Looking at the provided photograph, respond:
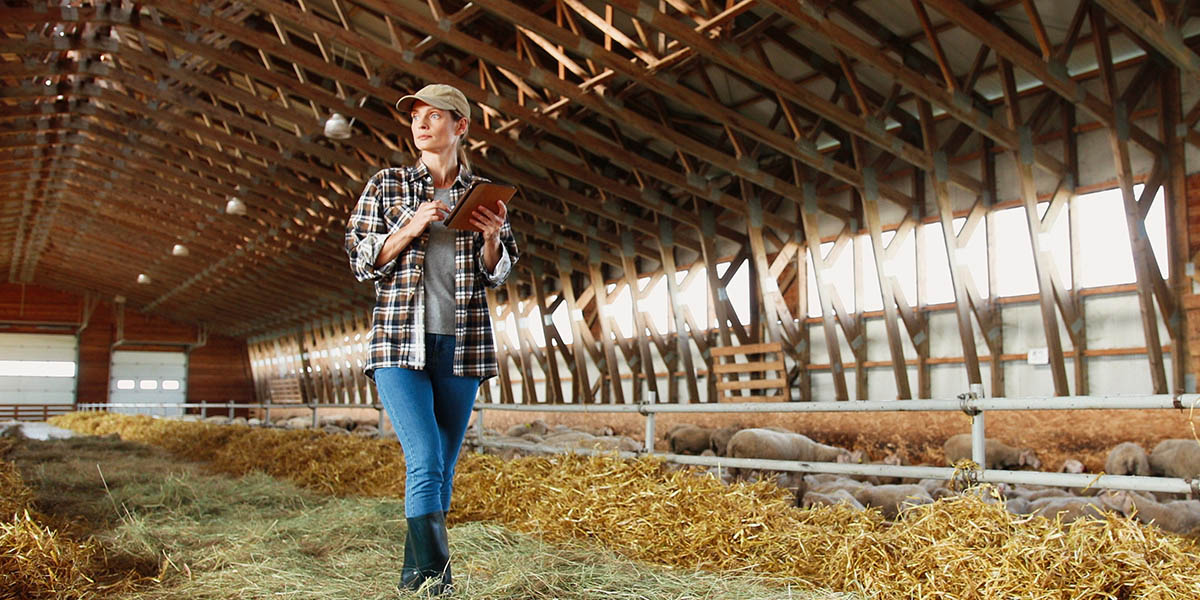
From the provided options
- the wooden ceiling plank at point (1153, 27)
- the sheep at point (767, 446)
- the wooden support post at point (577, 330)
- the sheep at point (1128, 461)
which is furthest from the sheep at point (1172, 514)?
the wooden support post at point (577, 330)

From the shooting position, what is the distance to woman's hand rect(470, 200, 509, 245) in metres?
2.56

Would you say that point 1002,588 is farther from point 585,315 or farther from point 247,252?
point 247,252

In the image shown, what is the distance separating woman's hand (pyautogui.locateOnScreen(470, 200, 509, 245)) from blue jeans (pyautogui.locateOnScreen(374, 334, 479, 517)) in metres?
0.34

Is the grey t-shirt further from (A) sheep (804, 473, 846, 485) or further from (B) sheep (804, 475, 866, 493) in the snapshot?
(A) sheep (804, 473, 846, 485)

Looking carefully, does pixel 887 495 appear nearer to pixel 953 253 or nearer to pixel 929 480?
pixel 929 480

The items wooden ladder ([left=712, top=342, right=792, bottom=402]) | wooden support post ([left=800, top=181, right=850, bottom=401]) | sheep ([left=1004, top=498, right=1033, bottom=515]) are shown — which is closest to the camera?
sheep ([left=1004, top=498, right=1033, bottom=515])

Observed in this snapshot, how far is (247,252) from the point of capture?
23.1m

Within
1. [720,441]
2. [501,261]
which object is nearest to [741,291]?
[720,441]

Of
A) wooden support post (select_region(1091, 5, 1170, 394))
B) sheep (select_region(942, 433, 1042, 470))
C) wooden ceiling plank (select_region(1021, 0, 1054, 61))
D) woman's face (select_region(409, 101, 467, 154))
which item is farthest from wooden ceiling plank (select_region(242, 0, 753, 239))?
woman's face (select_region(409, 101, 467, 154))

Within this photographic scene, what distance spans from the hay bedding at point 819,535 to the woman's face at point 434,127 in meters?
1.66

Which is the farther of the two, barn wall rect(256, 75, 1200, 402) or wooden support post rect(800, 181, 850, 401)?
wooden support post rect(800, 181, 850, 401)

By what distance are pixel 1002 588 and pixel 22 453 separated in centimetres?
916

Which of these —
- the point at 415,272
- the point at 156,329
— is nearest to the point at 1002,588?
the point at 415,272

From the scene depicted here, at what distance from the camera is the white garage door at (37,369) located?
30984mm
